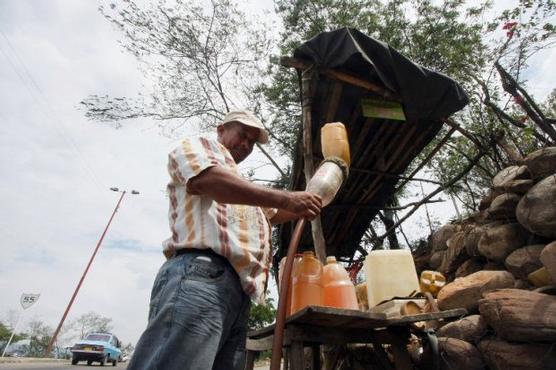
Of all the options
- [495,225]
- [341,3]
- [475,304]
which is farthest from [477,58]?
[475,304]

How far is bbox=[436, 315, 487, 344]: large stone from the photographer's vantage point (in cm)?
281

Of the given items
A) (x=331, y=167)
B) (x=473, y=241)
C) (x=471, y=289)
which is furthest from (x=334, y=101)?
(x=473, y=241)

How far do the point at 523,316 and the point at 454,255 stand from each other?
2.27m

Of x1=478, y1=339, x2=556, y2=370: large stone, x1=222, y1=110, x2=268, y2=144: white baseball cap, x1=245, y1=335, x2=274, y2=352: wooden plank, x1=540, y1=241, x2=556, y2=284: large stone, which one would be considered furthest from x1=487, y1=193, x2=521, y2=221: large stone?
x1=222, y1=110, x2=268, y2=144: white baseball cap

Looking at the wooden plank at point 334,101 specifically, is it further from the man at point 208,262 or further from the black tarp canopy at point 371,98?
the man at point 208,262

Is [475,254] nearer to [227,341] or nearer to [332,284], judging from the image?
[332,284]

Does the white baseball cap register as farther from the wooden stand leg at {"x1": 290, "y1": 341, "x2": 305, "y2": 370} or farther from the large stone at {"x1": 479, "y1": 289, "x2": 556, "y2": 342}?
the large stone at {"x1": 479, "y1": 289, "x2": 556, "y2": 342}

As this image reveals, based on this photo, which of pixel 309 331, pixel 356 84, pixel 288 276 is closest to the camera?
pixel 288 276

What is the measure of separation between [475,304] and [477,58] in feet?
22.7

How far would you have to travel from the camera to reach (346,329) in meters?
2.26

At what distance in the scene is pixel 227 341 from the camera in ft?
5.69

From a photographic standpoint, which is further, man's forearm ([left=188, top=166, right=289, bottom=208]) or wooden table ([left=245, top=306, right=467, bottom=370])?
wooden table ([left=245, top=306, right=467, bottom=370])

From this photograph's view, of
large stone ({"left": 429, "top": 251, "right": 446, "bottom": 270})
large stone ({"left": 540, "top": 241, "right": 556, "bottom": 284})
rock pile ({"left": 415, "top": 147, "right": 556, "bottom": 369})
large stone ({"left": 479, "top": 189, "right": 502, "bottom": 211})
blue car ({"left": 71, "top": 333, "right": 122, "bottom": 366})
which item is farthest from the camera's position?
blue car ({"left": 71, "top": 333, "right": 122, "bottom": 366})

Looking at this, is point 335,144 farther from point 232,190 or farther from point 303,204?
point 232,190
